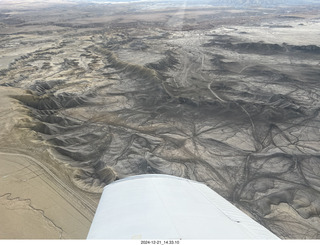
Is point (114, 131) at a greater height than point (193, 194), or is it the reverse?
point (193, 194)

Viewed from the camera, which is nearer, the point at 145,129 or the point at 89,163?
the point at 89,163

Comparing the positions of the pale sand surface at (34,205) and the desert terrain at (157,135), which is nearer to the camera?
the pale sand surface at (34,205)

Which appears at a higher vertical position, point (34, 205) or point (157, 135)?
point (34, 205)

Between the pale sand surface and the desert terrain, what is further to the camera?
the desert terrain

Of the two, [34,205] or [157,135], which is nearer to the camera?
[34,205]

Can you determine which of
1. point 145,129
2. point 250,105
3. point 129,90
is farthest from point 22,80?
point 250,105

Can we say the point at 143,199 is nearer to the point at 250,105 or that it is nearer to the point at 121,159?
the point at 121,159

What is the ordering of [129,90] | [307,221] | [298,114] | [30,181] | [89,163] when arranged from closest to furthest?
[307,221] → [30,181] → [89,163] → [298,114] → [129,90]

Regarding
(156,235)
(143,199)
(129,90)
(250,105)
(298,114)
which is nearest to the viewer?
(156,235)
